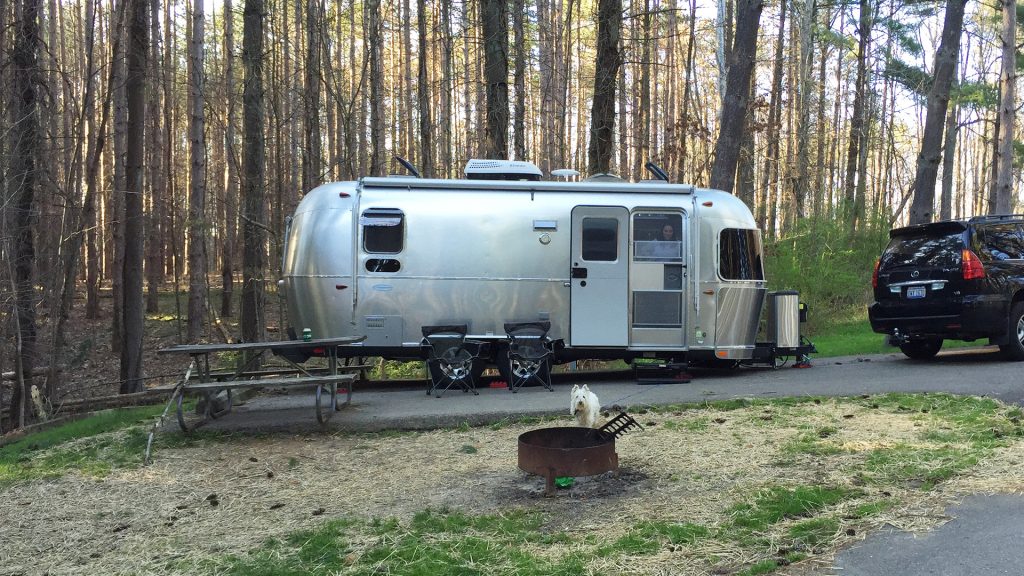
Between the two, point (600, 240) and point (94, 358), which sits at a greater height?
point (600, 240)

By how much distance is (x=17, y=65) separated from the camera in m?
13.5

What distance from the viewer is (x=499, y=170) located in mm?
11547

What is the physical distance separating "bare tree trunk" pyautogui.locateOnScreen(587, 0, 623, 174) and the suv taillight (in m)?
6.77

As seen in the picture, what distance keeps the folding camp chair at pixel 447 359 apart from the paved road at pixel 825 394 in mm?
223

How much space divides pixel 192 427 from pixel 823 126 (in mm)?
34566

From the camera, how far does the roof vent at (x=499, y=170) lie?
454 inches

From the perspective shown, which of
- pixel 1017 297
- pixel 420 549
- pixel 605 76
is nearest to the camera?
pixel 420 549

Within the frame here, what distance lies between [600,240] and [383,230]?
3.03 m

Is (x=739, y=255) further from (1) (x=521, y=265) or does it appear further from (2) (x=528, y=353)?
(2) (x=528, y=353)

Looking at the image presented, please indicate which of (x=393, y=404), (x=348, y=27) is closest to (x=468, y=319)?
(x=393, y=404)

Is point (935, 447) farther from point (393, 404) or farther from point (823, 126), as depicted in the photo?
point (823, 126)

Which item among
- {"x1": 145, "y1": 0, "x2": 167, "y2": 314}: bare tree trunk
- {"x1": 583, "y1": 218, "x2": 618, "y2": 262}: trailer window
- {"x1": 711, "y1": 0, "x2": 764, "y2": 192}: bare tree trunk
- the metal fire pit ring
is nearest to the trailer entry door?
{"x1": 583, "y1": 218, "x2": 618, "y2": 262}: trailer window

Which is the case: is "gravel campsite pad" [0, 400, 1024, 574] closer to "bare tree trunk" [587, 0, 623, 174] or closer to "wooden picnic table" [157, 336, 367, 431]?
"wooden picnic table" [157, 336, 367, 431]

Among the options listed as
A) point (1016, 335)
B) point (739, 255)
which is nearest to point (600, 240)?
point (739, 255)
